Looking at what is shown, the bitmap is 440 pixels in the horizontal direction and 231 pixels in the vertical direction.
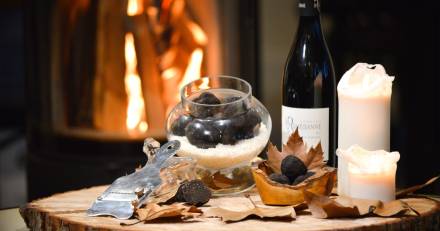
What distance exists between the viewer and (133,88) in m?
2.48

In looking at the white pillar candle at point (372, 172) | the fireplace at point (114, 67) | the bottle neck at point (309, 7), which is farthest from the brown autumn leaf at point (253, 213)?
the fireplace at point (114, 67)

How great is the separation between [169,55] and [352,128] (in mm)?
1033

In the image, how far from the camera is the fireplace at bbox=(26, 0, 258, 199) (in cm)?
244

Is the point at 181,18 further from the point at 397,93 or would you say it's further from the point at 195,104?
the point at 195,104

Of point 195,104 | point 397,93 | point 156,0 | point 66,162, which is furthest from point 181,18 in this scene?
point 195,104

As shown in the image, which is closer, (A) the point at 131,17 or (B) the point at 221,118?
(B) the point at 221,118

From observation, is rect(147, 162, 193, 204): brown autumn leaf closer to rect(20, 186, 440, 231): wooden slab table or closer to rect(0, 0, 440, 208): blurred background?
rect(20, 186, 440, 231): wooden slab table

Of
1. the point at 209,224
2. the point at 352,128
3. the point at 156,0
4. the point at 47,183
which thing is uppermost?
the point at 156,0

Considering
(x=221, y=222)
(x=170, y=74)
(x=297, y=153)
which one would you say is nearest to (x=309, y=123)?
(x=297, y=153)

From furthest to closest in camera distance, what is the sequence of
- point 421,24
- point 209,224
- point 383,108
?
point 421,24 < point 383,108 < point 209,224

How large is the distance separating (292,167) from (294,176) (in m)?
0.02

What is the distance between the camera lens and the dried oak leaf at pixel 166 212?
1.39 metres

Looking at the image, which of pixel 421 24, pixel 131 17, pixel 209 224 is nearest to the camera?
pixel 209 224

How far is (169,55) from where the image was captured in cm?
248
